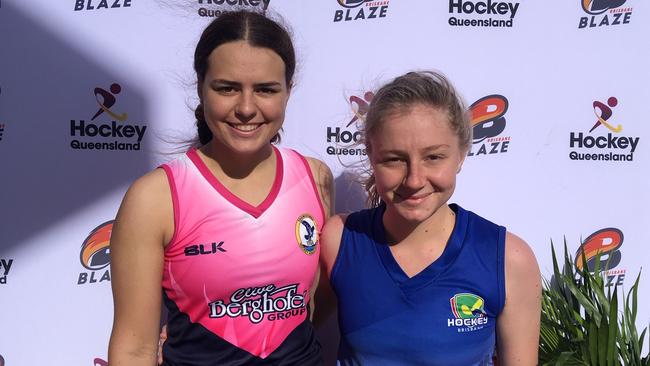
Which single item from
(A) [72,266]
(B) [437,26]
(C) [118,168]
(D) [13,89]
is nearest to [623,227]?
(B) [437,26]

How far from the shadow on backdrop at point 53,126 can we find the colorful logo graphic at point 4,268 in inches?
1.6

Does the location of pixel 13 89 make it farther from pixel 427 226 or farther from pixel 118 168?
pixel 427 226

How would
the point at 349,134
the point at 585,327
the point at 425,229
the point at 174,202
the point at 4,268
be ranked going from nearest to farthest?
the point at 174,202 < the point at 425,229 < the point at 585,327 < the point at 4,268 < the point at 349,134

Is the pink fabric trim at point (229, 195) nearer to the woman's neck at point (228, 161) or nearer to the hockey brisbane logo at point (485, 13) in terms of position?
the woman's neck at point (228, 161)

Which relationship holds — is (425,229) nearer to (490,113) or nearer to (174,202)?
(174,202)

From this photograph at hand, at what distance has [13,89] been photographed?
2.23 m

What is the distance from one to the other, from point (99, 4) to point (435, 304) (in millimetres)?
1621

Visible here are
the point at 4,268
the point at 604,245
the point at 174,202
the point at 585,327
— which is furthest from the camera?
the point at 604,245

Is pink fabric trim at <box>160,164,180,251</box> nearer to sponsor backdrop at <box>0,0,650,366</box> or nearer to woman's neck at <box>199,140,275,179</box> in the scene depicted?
woman's neck at <box>199,140,275,179</box>

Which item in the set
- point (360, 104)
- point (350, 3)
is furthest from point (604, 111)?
point (350, 3)

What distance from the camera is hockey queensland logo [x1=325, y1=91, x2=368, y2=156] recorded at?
7.86ft

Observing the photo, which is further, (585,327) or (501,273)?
(585,327)

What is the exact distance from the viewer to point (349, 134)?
242 centimetres

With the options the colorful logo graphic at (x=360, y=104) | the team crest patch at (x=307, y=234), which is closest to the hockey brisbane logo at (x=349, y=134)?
the colorful logo graphic at (x=360, y=104)
